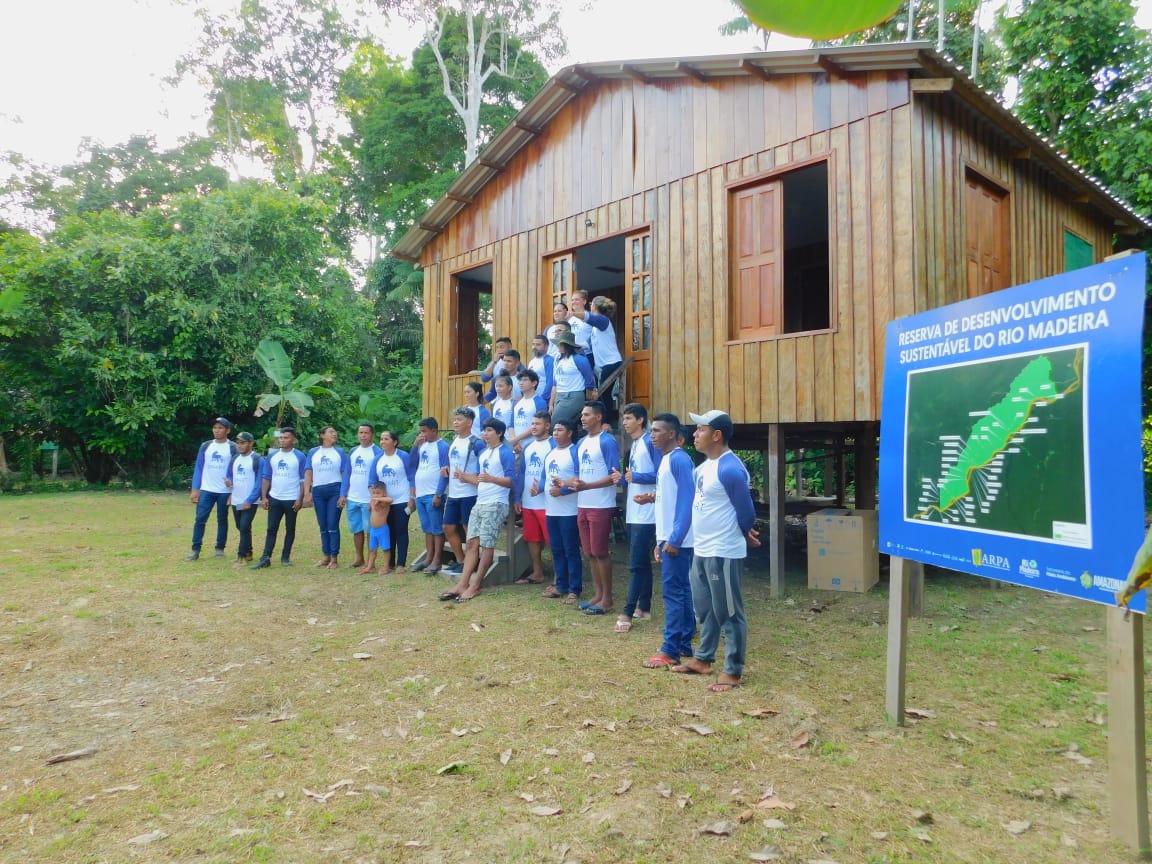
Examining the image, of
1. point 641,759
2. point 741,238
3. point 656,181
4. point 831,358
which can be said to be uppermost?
point 656,181

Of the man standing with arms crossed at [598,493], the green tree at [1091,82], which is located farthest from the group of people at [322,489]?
the green tree at [1091,82]

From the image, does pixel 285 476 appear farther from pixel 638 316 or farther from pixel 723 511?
pixel 723 511

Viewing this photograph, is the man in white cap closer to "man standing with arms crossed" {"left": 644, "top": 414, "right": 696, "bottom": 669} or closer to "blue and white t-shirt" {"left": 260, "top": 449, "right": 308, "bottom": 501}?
"man standing with arms crossed" {"left": 644, "top": 414, "right": 696, "bottom": 669}

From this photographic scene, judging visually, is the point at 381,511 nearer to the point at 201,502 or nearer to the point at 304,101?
the point at 201,502

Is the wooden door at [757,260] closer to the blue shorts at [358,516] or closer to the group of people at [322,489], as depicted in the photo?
the group of people at [322,489]

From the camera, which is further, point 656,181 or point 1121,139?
point 1121,139

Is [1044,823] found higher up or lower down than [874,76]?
lower down

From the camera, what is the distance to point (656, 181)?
945 centimetres

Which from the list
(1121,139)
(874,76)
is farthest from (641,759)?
(1121,139)

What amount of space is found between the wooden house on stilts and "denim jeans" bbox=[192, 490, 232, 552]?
13.5 feet

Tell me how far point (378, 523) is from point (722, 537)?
5.55m

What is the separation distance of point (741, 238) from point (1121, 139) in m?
9.43

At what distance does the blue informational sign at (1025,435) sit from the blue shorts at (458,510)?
4.96 meters

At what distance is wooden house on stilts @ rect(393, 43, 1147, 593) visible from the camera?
7242mm
